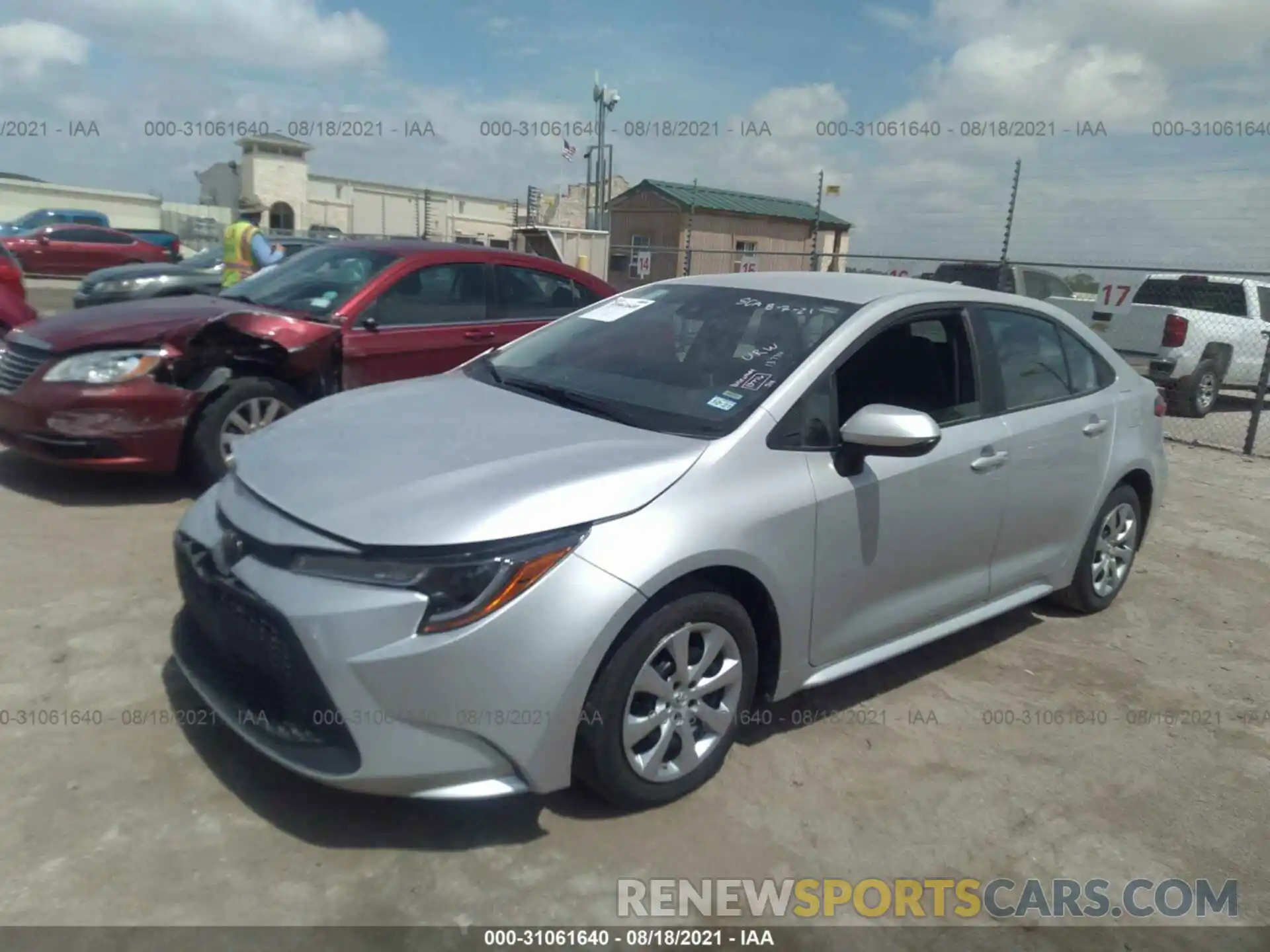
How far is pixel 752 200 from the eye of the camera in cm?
2672

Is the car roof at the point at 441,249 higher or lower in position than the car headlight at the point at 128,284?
higher

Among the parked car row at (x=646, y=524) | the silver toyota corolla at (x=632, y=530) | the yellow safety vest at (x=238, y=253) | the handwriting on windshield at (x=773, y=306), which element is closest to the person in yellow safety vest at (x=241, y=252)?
the yellow safety vest at (x=238, y=253)

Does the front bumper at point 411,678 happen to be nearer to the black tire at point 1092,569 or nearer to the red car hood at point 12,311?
the black tire at point 1092,569

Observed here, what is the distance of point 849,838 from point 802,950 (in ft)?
1.68

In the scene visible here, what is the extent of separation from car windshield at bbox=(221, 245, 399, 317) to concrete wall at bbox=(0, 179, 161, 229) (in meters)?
40.0

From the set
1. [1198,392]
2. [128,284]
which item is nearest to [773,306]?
[1198,392]

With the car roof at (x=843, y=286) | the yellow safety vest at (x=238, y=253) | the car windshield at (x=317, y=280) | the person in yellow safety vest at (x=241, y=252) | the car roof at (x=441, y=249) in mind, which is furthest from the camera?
the yellow safety vest at (x=238, y=253)

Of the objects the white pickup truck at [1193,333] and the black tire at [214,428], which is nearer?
the black tire at [214,428]

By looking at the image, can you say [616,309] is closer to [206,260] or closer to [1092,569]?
[1092,569]

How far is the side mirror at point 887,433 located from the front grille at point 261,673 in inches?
71.5

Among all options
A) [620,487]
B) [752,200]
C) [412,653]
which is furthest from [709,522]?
[752,200]

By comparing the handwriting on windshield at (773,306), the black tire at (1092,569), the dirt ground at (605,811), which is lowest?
the dirt ground at (605,811)

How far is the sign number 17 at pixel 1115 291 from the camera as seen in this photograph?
1103 cm

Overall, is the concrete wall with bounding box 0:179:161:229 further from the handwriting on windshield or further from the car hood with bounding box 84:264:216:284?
the handwriting on windshield
